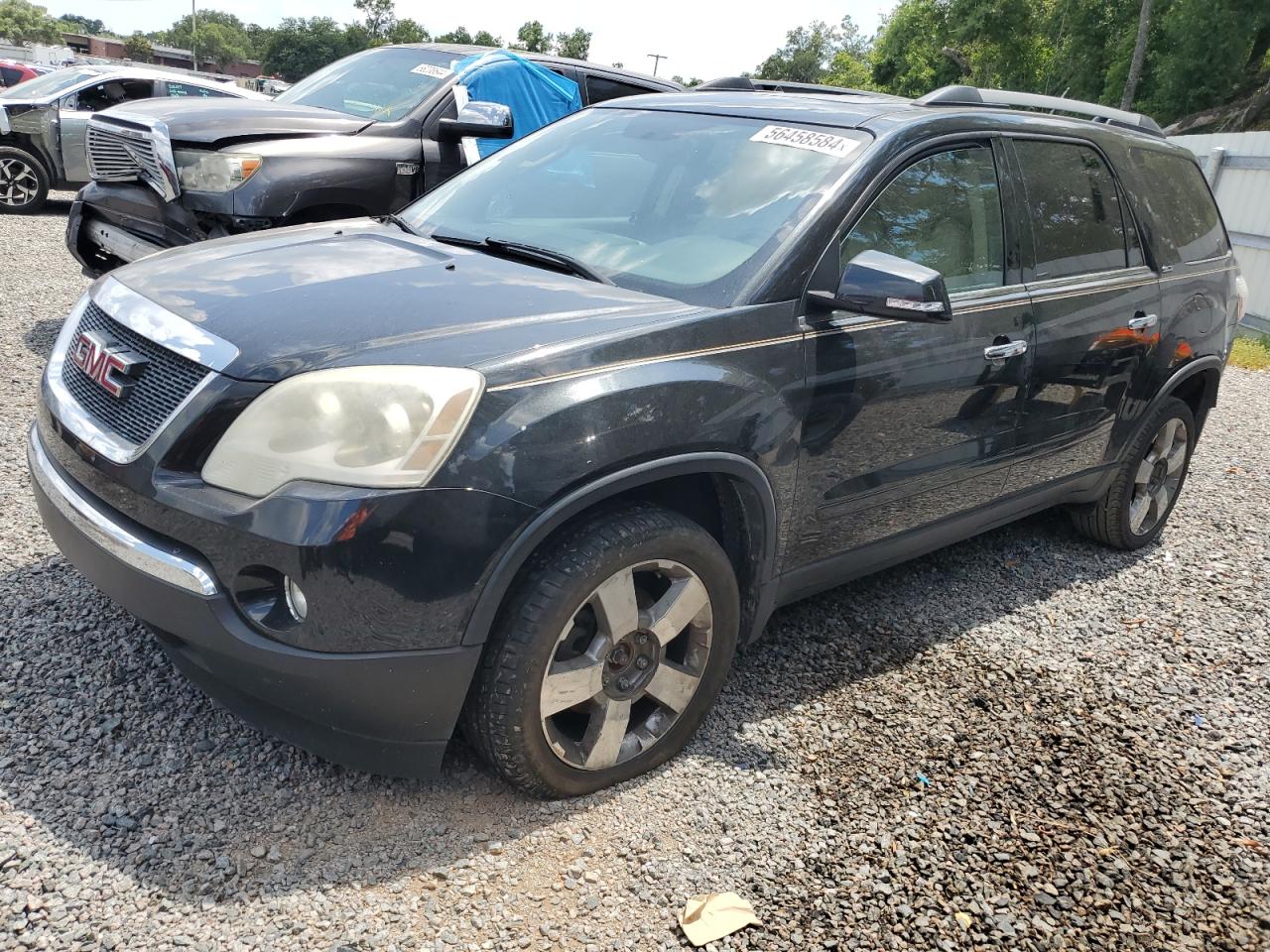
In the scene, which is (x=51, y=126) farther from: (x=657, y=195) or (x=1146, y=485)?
(x=1146, y=485)

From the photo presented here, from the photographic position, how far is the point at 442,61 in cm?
697

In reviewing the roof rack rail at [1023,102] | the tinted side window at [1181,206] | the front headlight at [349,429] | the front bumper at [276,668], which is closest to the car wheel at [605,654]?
the front bumper at [276,668]

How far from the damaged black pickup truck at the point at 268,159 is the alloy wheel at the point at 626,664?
3.64m

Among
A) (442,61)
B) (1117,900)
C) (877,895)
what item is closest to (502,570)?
(877,895)

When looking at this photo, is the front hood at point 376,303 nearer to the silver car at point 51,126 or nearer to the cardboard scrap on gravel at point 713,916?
the cardboard scrap on gravel at point 713,916

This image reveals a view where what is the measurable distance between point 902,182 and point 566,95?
4.82 metres

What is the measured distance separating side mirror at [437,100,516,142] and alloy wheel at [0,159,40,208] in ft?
25.9

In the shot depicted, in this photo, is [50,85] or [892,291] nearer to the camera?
[892,291]

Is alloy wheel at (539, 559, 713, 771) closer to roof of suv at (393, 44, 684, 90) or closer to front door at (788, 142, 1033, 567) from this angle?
front door at (788, 142, 1033, 567)

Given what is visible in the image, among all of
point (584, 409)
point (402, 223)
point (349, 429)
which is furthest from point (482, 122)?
point (349, 429)

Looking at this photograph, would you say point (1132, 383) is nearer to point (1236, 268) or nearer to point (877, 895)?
point (1236, 268)

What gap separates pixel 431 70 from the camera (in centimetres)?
686

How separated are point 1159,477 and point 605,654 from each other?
3425mm

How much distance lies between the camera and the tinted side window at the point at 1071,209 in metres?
3.70
